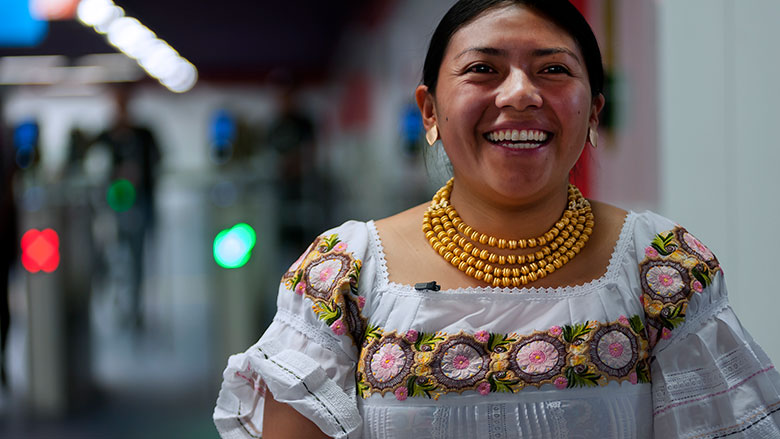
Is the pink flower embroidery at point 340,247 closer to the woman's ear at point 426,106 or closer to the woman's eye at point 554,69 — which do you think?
the woman's ear at point 426,106

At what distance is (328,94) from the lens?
15227 millimetres

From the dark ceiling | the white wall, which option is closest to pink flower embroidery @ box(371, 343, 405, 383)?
the white wall

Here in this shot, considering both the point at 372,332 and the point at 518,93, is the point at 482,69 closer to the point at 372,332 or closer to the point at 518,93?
the point at 518,93

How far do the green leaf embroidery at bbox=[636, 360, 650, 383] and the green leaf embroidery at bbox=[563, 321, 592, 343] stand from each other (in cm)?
10

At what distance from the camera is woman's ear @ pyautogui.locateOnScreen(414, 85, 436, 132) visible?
1.34 meters

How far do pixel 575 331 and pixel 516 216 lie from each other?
0.20m

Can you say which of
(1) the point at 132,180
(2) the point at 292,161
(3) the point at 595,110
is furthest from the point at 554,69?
(2) the point at 292,161

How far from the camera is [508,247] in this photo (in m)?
1.28

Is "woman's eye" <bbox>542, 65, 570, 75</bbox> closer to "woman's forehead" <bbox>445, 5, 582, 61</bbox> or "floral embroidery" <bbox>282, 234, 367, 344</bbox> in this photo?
"woman's forehead" <bbox>445, 5, 582, 61</bbox>

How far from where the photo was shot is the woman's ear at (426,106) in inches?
52.7

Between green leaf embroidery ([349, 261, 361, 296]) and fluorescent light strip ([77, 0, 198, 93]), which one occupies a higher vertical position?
fluorescent light strip ([77, 0, 198, 93])

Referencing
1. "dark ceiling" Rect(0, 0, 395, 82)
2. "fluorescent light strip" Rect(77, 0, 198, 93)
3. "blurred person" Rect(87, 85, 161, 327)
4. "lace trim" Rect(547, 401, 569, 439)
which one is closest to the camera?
"lace trim" Rect(547, 401, 569, 439)

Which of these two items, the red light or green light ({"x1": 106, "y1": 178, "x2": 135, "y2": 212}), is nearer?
the red light

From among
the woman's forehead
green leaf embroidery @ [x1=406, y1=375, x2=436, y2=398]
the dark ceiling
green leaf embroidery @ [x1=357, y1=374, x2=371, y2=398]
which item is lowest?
green leaf embroidery @ [x1=357, y1=374, x2=371, y2=398]
